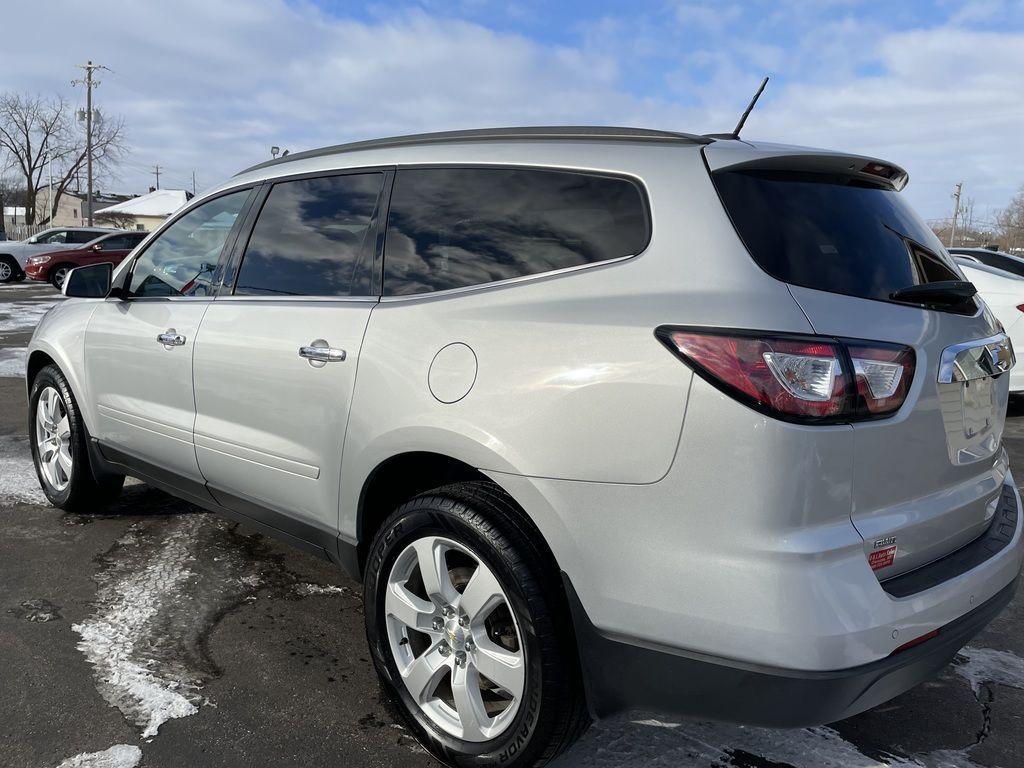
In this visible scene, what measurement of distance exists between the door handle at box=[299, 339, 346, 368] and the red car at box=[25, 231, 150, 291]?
22.4 metres

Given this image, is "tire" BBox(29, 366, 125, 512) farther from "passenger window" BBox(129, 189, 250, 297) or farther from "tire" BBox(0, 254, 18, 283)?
"tire" BBox(0, 254, 18, 283)

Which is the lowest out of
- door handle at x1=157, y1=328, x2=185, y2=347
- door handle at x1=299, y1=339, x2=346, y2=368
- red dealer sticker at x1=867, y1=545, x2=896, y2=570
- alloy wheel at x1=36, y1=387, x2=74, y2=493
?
alloy wheel at x1=36, y1=387, x2=74, y2=493

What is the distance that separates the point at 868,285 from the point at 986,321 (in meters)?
Answer: 0.59

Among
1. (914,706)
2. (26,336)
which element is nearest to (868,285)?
(914,706)

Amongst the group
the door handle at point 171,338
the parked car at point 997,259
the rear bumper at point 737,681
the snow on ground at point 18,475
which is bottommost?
the snow on ground at point 18,475

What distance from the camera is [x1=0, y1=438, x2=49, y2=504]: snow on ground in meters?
4.65

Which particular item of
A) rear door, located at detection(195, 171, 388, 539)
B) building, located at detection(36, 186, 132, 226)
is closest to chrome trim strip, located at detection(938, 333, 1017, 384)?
rear door, located at detection(195, 171, 388, 539)

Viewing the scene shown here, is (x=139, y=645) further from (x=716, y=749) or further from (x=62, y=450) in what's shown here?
(x=716, y=749)

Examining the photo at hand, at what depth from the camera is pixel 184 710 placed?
8.54 ft

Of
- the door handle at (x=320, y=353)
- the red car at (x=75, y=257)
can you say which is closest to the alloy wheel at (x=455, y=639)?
the door handle at (x=320, y=353)

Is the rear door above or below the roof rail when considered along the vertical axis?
below

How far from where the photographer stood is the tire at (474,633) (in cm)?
205

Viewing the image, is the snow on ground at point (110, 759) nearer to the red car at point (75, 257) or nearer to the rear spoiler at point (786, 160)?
the rear spoiler at point (786, 160)

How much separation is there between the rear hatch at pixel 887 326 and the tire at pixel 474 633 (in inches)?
31.1
